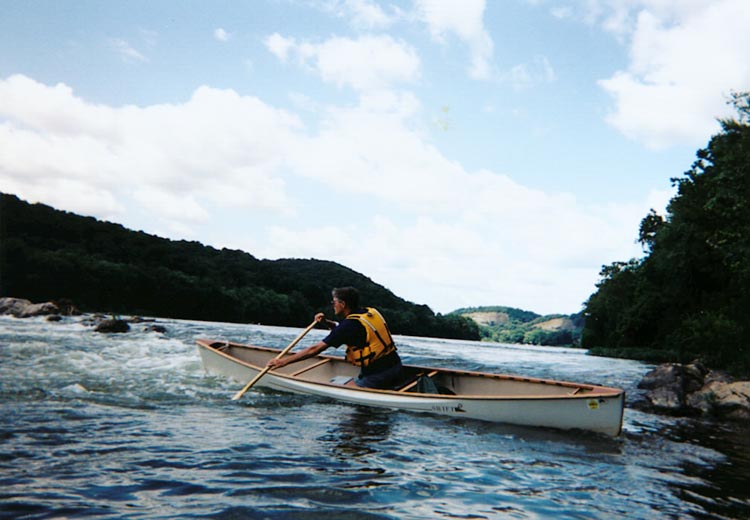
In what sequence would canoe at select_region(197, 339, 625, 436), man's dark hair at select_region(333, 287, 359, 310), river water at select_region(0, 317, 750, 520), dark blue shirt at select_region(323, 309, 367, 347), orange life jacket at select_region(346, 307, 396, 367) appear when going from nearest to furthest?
river water at select_region(0, 317, 750, 520) < canoe at select_region(197, 339, 625, 436) < dark blue shirt at select_region(323, 309, 367, 347) < orange life jacket at select_region(346, 307, 396, 367) < man's dark hair at select_region(333, 287, 359, 310)

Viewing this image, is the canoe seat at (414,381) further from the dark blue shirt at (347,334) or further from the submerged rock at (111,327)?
the submerged rock at (111,327)

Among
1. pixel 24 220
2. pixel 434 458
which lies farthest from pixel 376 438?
pixel 24 220

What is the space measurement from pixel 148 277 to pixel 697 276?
57.0 m

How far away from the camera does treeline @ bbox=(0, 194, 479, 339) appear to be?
55.9m

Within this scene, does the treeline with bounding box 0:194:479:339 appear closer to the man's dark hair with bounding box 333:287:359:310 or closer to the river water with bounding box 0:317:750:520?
the river water with bounding box 0:317:750:520

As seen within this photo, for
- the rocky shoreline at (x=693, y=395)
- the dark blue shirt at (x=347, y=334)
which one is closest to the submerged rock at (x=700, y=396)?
the rocky shoreline at (x=693, y=395)

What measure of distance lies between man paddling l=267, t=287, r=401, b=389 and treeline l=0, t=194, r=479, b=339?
2151 inches

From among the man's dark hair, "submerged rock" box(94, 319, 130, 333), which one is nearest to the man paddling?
the man's dark hair

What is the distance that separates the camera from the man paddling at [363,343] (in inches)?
343

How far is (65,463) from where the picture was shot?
4.88 meters

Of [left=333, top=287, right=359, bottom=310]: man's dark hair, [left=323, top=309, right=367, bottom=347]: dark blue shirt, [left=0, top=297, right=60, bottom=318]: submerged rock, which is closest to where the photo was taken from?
[left=323, top=309, right=367, bottom=347]: dark blue shirt

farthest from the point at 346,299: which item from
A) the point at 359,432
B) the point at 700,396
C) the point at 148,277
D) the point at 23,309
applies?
the point at 148,277

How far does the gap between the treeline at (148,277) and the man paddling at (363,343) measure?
5465 cm

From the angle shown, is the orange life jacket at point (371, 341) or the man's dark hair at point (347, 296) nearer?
the orange life jacket at point (371, 341)
